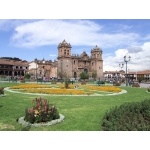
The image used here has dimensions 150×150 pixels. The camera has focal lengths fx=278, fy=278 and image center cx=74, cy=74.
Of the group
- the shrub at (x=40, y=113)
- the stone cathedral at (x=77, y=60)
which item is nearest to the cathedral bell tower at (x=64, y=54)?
the stone cathedral at (x=77, y=60)

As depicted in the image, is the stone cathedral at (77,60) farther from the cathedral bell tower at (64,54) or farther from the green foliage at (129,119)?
the green foliage at (129,119)

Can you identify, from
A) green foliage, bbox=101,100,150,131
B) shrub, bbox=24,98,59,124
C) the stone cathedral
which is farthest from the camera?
the stone cathedral

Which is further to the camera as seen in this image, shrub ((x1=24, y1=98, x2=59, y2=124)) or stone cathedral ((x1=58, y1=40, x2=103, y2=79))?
stone cathedral ((x1=58, y1=40, x2=103, y2=79))

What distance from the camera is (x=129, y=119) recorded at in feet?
31.0

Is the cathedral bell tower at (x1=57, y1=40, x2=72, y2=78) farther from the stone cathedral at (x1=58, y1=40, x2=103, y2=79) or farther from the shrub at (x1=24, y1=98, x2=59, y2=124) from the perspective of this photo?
the shrub at (x1=24, y1=98, x2=59, y2=124)

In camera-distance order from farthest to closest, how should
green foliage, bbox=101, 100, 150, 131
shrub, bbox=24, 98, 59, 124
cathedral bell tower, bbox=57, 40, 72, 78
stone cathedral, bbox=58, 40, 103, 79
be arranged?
1. stone cathedral, bbox=58, 40, 103, 79
2. cathedral bell tower, bbox=57, 40, 72, 78
3. shrub, bbox=24, 98, 59, 124
4. green foliage, bbox=101, 100, 150, 131

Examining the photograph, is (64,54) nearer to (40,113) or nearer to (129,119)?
(40,113)

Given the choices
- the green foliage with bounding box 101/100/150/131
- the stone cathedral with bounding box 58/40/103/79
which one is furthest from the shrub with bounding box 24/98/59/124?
the stone cathedral with bounding box 58/40/103/79

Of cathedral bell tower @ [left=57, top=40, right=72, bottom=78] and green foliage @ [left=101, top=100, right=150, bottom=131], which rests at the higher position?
cathedral bell tower @ [left=57, top=40, right=72, bottom=78]

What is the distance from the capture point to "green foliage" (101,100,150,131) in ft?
28.7

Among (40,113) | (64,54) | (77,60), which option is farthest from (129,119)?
(77,60)
